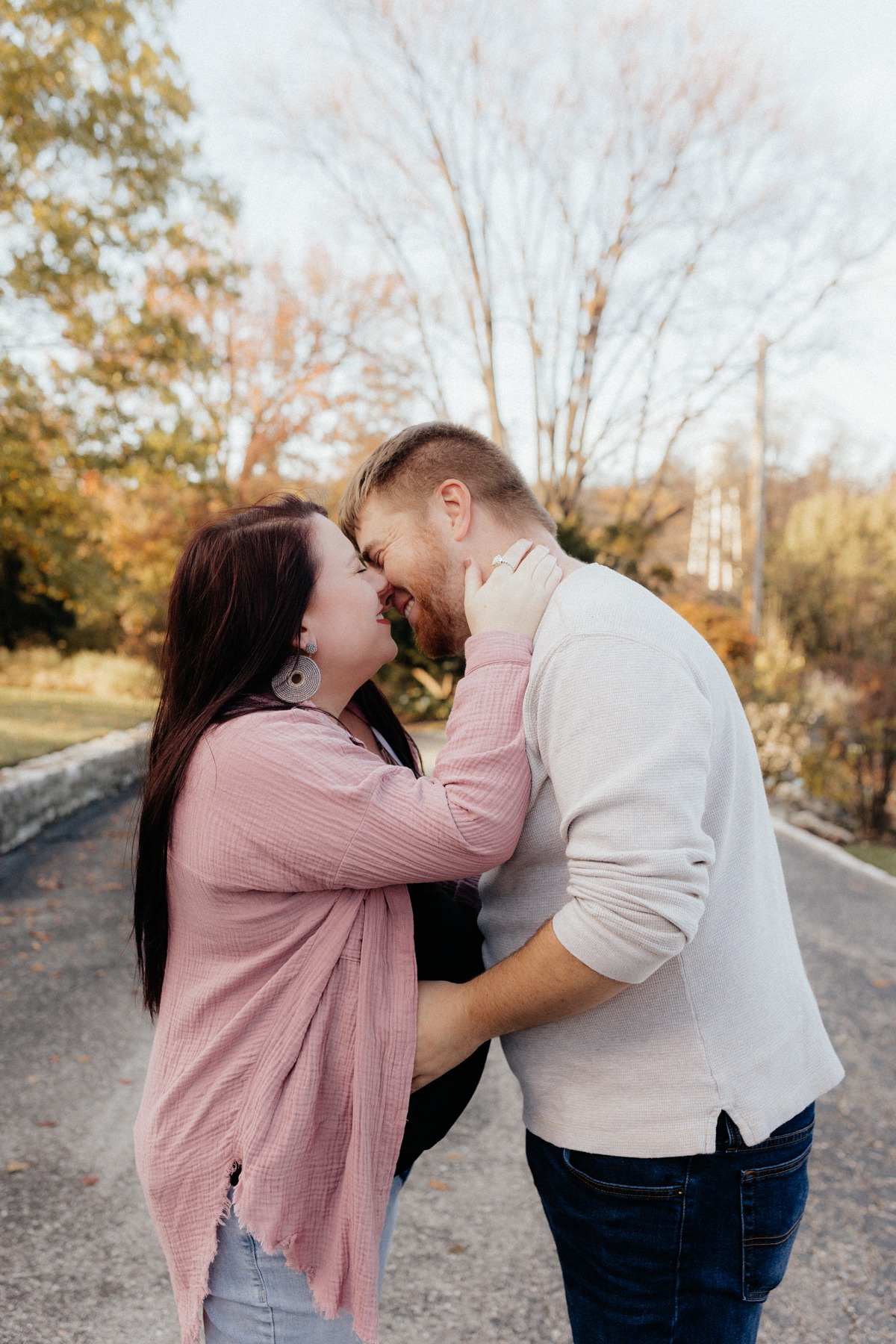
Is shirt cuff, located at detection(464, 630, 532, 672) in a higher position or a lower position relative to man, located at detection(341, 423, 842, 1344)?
higher

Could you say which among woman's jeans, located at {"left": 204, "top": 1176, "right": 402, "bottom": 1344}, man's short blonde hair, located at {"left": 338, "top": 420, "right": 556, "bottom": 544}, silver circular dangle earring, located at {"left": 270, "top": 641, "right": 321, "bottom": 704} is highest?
man's short blonde hair, located at {"left": 338, "top": 420, "right": 556, "bottom": 544}

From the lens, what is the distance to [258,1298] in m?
1.54

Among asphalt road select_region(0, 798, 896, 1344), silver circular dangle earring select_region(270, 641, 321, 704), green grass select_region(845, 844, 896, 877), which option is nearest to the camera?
silver circular dangle earring select_region(270, 641, 321, 704)

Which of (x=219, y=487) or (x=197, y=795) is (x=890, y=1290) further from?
(x=219, y=487)

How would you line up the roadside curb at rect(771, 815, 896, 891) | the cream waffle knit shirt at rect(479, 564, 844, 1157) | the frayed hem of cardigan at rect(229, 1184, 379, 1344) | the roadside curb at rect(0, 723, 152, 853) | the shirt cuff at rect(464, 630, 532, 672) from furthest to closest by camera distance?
the roadside curb at rect(771, 815, 896, 891) → the roadside curb at rect(0, 723, 152, 853) → the shirt cuff at rect(464, 630, 532, 672) → the frayed hem of cardigan at rect(229, 1184, 379, 1344) → the cream waffle knit shirt at rect(479, 564, 844, 1157)

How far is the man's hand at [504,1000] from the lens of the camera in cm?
144

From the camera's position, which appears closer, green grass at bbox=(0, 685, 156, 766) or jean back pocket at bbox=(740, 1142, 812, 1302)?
jean back pocket at bbox=(740, 1142, 812, 1302)

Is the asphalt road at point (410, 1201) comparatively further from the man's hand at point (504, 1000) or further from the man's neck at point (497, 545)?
the man's neck at point (497, 545)

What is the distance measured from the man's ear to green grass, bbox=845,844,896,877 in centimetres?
801

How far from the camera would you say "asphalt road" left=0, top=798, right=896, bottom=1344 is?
278 centimetres

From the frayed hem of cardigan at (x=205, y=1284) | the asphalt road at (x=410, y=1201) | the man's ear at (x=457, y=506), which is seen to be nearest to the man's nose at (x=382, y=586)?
the man's ear at (x=457, y=506)

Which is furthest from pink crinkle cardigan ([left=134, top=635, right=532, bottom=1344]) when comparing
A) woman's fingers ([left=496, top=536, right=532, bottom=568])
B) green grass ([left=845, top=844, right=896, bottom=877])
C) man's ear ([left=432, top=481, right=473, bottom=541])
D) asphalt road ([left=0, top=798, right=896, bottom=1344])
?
green grass ([left=845, top=844, right=896, bottom=877])

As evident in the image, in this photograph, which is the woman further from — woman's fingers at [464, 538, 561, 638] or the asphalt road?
the asphalt road

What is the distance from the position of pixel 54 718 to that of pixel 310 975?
35.8 feet
